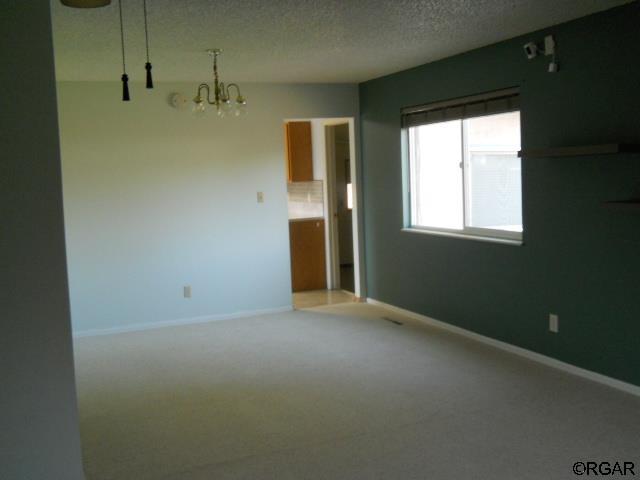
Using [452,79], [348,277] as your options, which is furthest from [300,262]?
[452,79]

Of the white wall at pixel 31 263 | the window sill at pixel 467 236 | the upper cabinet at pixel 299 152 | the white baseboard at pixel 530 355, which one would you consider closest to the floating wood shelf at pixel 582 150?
the window sill at pixel 467 236

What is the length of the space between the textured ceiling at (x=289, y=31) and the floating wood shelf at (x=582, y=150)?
81cm

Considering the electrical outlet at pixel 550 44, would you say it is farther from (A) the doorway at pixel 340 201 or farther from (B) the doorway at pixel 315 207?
(A) the doorway at pixel 340 201

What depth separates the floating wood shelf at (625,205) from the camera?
3.63 metres

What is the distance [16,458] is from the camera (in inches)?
108

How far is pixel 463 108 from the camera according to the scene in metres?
5.41

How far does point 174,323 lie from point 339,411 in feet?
9.58

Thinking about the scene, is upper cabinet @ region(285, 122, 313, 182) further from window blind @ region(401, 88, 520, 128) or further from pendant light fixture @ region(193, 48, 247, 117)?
window blind @ region(401, 88, 520, 128)

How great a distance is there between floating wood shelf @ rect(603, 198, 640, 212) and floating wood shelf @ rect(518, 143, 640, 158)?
0.29 m

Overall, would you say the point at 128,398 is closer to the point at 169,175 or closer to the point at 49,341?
the point at 49,341

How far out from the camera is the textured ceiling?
3672 millimetres

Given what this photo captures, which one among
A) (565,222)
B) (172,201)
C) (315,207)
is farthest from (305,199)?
(565,222)

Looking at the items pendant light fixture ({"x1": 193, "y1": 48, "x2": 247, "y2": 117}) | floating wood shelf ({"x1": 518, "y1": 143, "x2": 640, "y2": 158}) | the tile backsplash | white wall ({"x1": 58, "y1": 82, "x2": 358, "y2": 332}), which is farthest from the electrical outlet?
the tile backsplash

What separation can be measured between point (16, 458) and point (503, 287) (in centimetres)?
357
